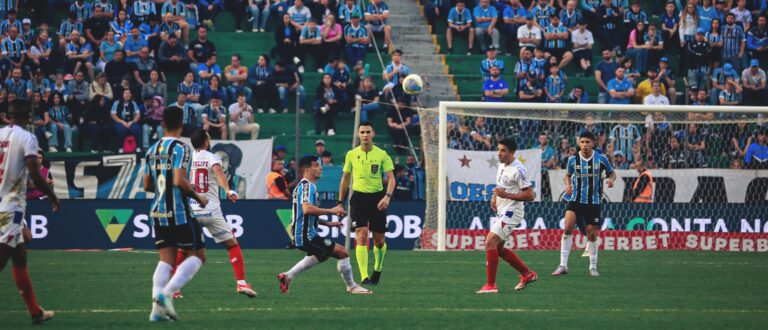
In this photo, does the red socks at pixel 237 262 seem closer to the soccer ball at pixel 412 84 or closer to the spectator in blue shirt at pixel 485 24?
the soccer ball at pixel 412 84

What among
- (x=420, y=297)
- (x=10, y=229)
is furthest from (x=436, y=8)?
(x=10, y=229)

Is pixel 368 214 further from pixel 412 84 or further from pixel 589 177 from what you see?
pixel 412 84

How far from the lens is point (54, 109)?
25.7 m

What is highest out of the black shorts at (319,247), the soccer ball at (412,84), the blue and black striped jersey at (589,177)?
the soccer ball at (412,84)

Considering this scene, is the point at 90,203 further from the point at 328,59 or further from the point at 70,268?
the point at 328,59

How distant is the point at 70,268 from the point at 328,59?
42.9 ft

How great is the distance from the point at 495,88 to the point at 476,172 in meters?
4.80

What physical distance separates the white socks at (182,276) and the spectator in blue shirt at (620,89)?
1928 cm

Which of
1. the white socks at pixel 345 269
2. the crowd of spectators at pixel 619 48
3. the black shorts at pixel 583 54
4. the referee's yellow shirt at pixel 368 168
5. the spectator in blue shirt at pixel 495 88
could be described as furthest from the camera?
the black shorts at pixel 583 54

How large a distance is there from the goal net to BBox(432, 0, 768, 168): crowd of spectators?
3.50m

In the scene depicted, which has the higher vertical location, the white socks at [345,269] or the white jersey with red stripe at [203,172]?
the white jersey with red stripe at [203,172]

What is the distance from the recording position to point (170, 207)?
9914 millimetres

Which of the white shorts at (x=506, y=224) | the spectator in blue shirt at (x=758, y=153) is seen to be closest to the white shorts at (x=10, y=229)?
the white shorts at (x=506, y=224)

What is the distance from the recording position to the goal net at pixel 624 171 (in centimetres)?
2267
